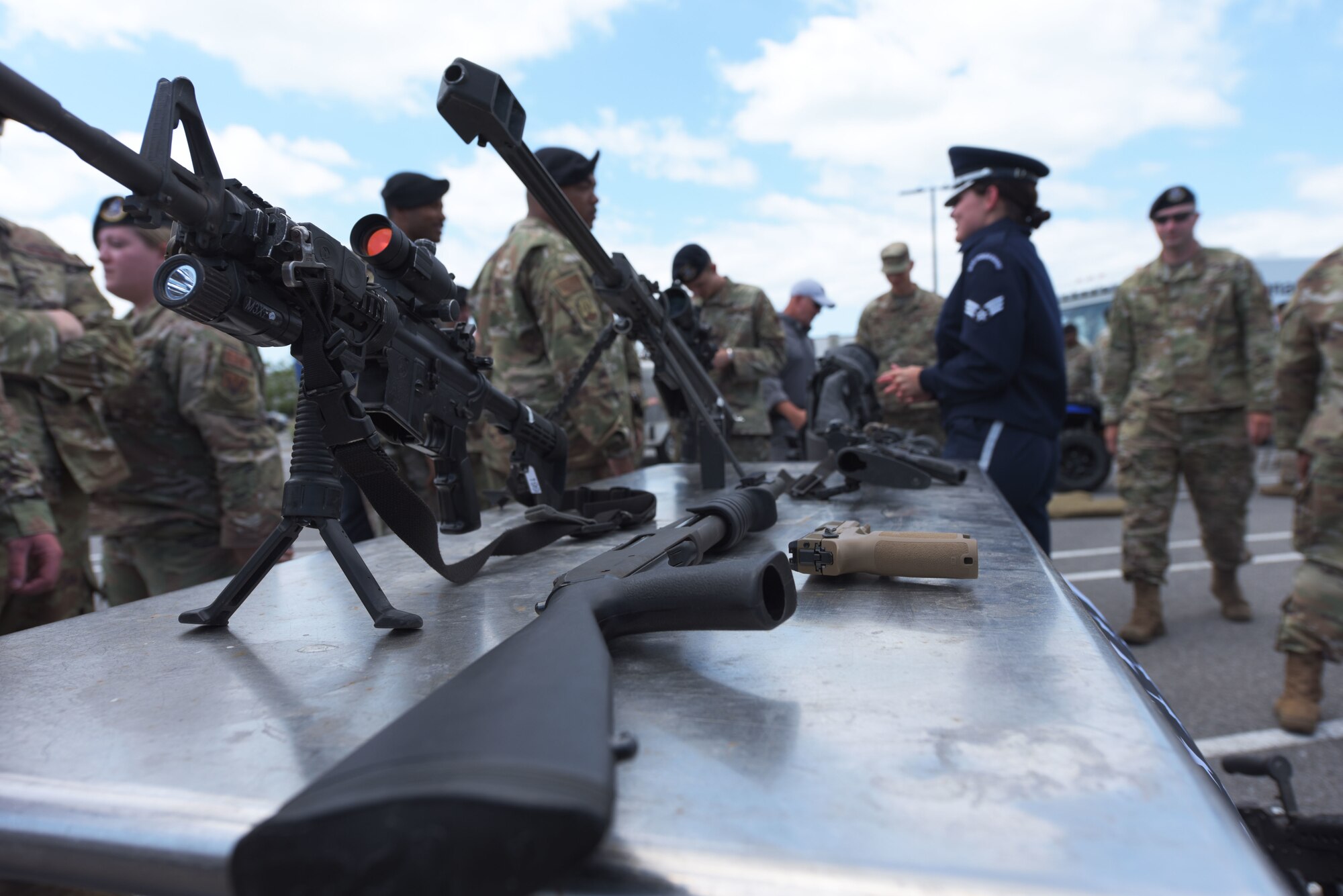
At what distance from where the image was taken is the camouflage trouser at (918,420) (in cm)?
523

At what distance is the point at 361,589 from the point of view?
1.14 metres

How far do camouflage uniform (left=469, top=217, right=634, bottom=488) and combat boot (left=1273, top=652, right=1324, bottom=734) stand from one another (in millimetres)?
2550

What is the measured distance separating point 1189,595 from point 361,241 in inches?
198

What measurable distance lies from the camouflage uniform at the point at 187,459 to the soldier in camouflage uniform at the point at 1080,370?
9966 millimetres

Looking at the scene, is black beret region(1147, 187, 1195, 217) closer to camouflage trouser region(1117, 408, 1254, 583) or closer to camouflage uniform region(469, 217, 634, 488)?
camouflage trouser region(1117, 408, 1254, 583)

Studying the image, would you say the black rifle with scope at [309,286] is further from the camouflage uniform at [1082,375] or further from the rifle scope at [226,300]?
the camouflage uniform at [1082,375]

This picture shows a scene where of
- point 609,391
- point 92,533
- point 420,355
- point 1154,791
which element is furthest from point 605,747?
point 92,533

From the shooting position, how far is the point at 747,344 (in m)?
5.14

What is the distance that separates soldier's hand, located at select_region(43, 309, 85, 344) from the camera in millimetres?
2363

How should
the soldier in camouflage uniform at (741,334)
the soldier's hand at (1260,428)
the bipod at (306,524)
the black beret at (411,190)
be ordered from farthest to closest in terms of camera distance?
the soldier in camouflage uniform at (741,334) → the soldier's hand at (1260,428) → the black beret at (411,190) → the bipod at (306,524)

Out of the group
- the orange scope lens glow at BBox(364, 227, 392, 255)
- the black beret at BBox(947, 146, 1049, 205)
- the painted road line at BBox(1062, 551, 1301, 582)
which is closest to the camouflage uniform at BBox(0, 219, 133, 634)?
the orange scope lens glow at BBox(364, 227, 392, 255)

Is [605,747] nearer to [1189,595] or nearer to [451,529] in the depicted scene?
[451,529]

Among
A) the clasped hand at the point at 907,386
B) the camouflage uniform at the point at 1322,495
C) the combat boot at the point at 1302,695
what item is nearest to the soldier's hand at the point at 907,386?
the clasped hand at the point at 907,386

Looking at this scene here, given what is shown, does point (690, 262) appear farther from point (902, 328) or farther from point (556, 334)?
point (556, 334)
